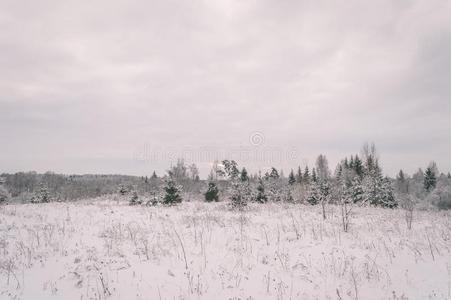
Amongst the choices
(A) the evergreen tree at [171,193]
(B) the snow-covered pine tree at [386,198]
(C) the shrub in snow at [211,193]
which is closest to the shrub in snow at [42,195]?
(C) the shrub in snow at [211,193]

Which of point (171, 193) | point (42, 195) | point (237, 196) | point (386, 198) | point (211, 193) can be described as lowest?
point (386, 198)

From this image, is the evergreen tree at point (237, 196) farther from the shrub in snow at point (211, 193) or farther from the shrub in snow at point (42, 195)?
the shrub in snow at point (42, 195)

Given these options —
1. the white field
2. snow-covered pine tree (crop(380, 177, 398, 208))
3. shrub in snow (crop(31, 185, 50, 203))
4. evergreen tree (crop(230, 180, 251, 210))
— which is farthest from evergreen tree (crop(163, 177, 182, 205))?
snow-covered pine tree (crop(380, 177, 398, 208))

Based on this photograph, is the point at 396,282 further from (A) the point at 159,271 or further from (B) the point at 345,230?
(A) the point at 159,271

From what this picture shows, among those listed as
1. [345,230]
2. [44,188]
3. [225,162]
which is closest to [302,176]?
[225,162]

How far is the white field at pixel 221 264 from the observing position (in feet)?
21.3

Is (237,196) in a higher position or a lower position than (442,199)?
higher

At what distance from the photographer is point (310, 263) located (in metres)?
7.86

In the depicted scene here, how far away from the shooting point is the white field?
6.50 meters

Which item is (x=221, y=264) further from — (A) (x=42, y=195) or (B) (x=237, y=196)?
(A) (x=42, y=195)

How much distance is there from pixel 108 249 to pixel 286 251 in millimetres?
4855

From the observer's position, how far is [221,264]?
7.71 meters

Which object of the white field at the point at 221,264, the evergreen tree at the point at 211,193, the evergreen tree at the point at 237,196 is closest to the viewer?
the white field at the point at 221,264

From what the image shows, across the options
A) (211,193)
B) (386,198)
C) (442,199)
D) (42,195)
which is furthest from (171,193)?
(442,199)
